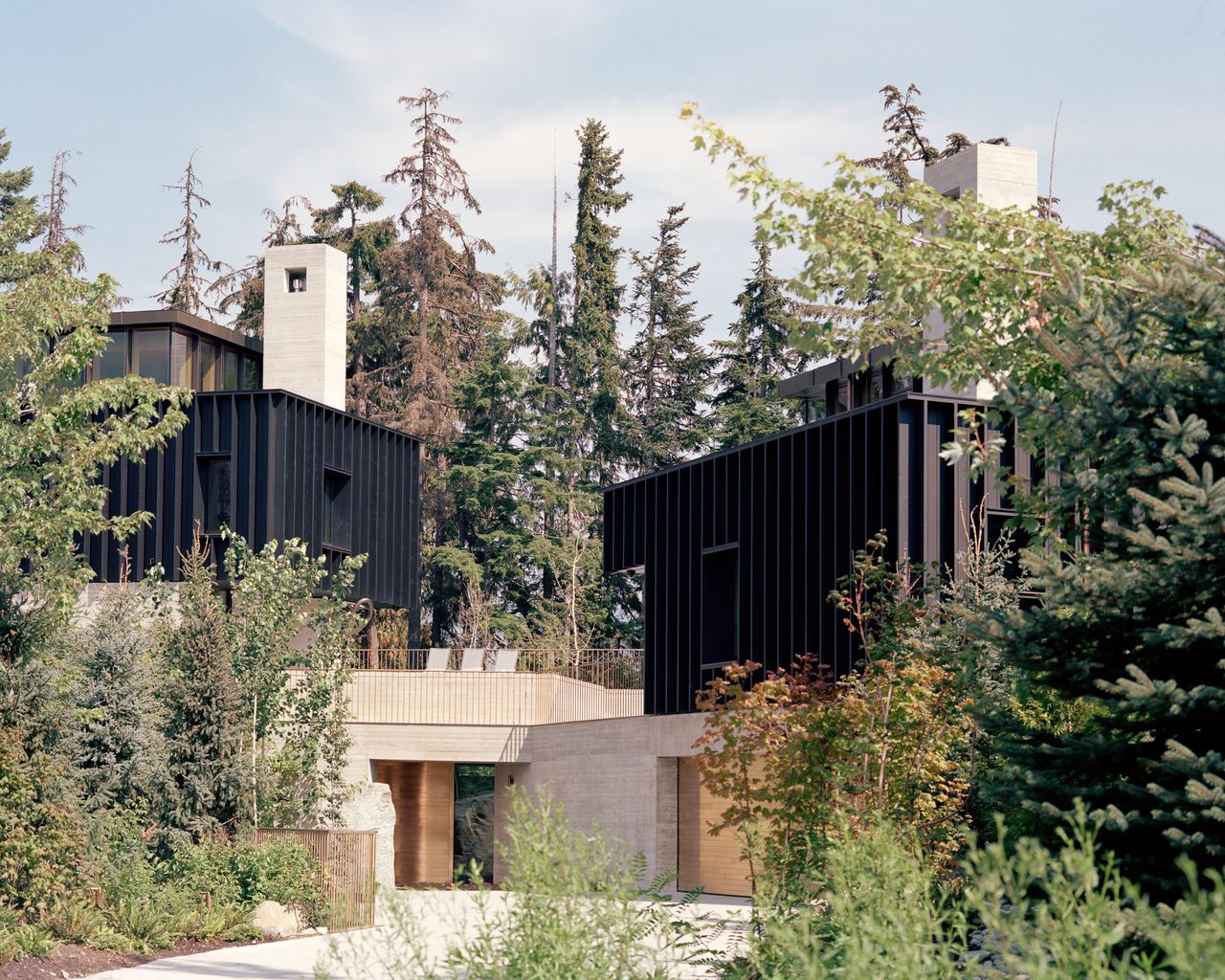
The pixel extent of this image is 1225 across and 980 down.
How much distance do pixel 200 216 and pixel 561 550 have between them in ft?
58.6

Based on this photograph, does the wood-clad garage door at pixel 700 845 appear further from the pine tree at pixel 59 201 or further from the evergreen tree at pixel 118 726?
the pine tree at pixel 59 201

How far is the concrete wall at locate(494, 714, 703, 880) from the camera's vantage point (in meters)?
24.1

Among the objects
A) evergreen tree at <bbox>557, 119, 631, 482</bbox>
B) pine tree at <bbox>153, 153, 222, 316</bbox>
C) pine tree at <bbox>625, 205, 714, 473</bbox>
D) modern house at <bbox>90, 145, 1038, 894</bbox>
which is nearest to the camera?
modern house at <bbox>90, 145, 1038, 894</bbox>

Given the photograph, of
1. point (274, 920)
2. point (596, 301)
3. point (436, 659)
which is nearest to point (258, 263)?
point (596, 301)

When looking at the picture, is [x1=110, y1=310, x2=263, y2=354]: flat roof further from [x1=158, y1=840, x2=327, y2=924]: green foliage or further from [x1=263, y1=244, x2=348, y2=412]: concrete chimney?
[x1=158, y1=840, x2=327, y2=924]: green foliage

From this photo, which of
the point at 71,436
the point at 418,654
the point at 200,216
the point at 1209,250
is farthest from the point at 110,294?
the point at 200,216

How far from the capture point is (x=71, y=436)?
14.6 m

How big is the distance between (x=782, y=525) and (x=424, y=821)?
38.1 feet

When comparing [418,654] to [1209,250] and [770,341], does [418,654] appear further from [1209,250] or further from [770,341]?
[1209,250]

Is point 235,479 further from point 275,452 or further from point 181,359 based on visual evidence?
point 181,359

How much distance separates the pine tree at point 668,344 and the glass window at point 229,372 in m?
18.1

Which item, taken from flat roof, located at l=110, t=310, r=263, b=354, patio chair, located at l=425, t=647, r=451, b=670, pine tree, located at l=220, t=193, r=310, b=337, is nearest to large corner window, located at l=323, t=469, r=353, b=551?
patio chair, located at l=425, t=647, r=451, b=670

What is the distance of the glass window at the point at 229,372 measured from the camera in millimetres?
31631

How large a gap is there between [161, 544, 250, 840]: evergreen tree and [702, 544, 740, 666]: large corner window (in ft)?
29.0
